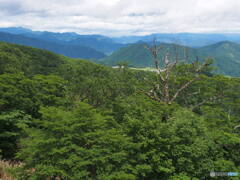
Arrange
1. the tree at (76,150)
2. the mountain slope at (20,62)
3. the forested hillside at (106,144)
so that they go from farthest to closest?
the mountain slope at (20,62)
the forested hillside at (106,144)
the tree at (76,150)

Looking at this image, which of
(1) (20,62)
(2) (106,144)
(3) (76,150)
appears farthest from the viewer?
(1) (20,62)

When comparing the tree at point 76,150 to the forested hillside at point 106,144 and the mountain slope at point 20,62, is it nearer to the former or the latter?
the forested hillside at point 106,144

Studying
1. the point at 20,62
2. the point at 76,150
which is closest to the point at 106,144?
the point at 76,150

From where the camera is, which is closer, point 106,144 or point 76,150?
point 76,150


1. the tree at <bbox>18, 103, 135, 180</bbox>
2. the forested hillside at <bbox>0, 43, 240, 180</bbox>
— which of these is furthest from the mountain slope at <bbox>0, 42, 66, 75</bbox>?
the tree at <bbox>18, 103, 135, 180</bbox>

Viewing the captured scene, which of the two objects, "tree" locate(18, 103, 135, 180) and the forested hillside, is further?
the forested hillside

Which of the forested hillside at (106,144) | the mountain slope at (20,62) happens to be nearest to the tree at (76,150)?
the forested hillside at (106,144)

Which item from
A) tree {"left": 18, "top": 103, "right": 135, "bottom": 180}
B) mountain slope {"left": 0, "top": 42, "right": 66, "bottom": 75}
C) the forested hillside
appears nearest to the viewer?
tree {"left": 18, "top": 103, "right": 135, "bottom": 180}

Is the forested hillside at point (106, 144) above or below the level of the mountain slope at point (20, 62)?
below

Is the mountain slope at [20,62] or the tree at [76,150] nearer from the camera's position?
the tree at [76,150]

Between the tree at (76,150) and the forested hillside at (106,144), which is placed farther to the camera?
the forested hillside at (106,144)

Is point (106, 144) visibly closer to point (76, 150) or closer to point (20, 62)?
point (76, 150)

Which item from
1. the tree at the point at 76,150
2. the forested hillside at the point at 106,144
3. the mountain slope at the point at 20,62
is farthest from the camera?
the mountain slope at the point at 20,62

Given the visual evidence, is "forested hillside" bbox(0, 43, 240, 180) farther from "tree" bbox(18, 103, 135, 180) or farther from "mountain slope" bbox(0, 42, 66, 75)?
"mountain slope" bbox(0, 42, 66, 75)
